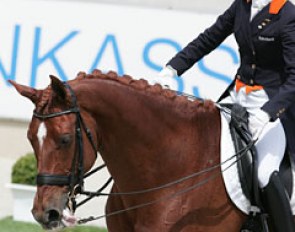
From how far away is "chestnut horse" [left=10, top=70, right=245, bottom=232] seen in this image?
4641 millimetres

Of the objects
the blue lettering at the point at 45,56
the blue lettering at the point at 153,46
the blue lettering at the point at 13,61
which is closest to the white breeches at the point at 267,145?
the blue lettering at the point at 153,46

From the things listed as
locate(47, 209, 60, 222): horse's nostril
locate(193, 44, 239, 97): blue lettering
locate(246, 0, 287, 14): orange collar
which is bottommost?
locate(47, 209, 60, 222): horse's nostril

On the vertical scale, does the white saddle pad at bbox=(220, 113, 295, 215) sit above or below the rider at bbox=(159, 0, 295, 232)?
below

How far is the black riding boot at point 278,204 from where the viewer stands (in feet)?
16.2

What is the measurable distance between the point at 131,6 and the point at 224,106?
3.93 metres

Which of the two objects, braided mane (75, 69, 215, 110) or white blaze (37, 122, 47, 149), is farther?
braided mane (75, 69, 215, 110)

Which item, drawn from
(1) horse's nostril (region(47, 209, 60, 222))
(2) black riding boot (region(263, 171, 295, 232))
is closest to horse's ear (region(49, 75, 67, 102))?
(1) horse's nostril (region(47, 209, 60, 222))

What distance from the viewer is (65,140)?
15.2 feet

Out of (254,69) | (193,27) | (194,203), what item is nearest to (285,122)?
(254,69)

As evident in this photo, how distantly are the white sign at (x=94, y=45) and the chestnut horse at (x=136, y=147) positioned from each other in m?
3.64

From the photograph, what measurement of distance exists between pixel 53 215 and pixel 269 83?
148 centimetres

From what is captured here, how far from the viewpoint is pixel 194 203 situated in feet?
16.1

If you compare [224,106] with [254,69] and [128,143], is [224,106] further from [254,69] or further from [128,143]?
[128,143]

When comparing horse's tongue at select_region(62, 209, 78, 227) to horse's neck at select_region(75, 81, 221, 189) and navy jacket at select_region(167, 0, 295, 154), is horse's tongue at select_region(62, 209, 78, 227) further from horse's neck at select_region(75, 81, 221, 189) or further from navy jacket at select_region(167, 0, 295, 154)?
navy jacket at select_region(167, 0, 295, 154)
